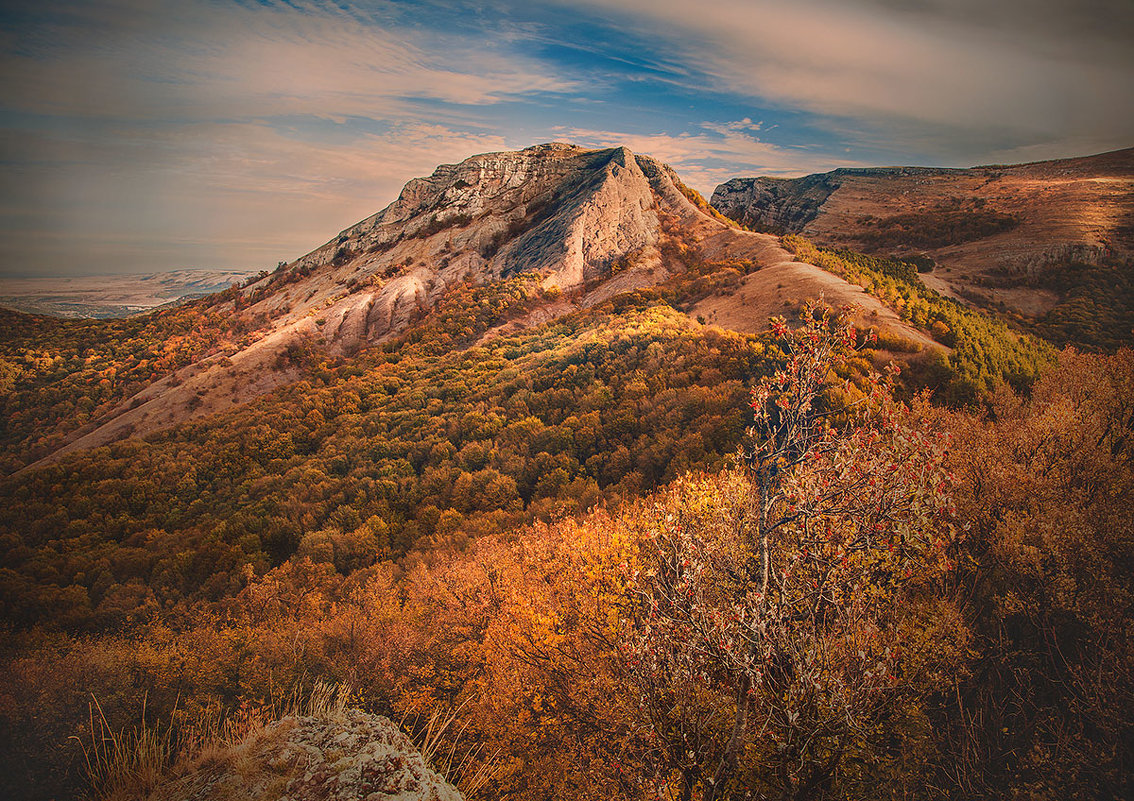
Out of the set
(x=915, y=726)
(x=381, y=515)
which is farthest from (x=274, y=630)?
(x=915, y=726)

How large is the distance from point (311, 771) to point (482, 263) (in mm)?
66633

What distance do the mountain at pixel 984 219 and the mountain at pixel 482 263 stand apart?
1972 cm

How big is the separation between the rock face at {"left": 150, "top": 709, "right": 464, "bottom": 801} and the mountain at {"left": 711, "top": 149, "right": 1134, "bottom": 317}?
182 feet

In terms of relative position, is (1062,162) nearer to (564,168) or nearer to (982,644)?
(564,168)

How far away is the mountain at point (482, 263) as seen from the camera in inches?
1687

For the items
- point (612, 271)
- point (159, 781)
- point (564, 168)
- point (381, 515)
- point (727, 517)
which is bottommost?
point (381, 515)

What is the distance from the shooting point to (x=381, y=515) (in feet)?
87.9

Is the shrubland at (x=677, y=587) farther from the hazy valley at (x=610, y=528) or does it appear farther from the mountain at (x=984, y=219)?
the mountain at (x=984, y=219)

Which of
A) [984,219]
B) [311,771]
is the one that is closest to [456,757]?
[311,771]

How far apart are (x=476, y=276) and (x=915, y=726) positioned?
64.0 metres

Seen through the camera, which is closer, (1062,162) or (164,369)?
(164,369)

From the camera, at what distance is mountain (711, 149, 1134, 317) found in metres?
42.1

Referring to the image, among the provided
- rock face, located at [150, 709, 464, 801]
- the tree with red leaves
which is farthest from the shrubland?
rock face, located at [150, 709, 464, 801]

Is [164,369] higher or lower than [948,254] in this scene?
lower
